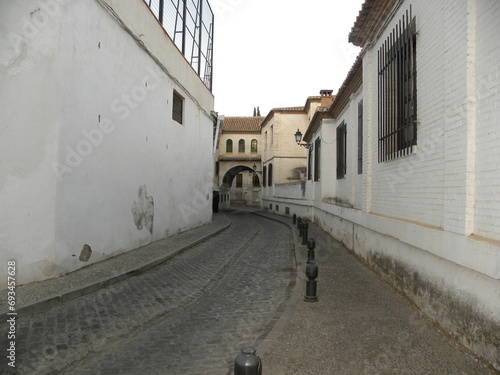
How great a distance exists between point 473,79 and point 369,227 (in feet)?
13.1

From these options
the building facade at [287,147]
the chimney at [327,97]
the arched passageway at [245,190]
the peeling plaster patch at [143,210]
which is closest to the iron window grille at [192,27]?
the peeling plaster patch at [143,210]

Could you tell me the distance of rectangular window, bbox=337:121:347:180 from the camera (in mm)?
11875

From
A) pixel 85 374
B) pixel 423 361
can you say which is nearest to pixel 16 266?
pixel 85 374

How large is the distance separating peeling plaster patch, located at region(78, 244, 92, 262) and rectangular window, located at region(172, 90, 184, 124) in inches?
238

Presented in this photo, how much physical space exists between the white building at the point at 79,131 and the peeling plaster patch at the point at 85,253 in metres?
0.02

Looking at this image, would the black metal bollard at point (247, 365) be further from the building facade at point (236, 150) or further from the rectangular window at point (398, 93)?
the building facade at point (236, 150)

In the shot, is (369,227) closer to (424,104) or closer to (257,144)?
(424,104)

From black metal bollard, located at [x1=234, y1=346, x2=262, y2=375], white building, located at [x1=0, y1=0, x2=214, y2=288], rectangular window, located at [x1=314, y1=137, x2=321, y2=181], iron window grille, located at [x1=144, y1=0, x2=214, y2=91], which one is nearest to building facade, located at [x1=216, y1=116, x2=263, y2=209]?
rectangular window, located at [x1=314, y1=137, x2=321, y2=181]

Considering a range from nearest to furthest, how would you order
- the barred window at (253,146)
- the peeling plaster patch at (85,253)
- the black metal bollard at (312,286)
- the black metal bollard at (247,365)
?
the black metal bollard at (247,365) → the black metal bollard at (312,286) → the peeling plaster patch at (85,253) → the barred window at (253,146)

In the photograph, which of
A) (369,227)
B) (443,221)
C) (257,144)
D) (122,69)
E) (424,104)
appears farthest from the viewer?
(257,144)

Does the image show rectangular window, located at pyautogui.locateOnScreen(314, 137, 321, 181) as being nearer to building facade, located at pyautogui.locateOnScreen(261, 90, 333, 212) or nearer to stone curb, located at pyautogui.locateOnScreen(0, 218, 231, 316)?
stone curb, located at pyautogui.locateOnScreen(0, 218, 231, 316)

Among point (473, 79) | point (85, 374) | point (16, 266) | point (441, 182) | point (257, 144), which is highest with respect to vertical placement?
point (257, 144)

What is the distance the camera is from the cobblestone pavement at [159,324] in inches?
129

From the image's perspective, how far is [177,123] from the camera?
11.8 m
